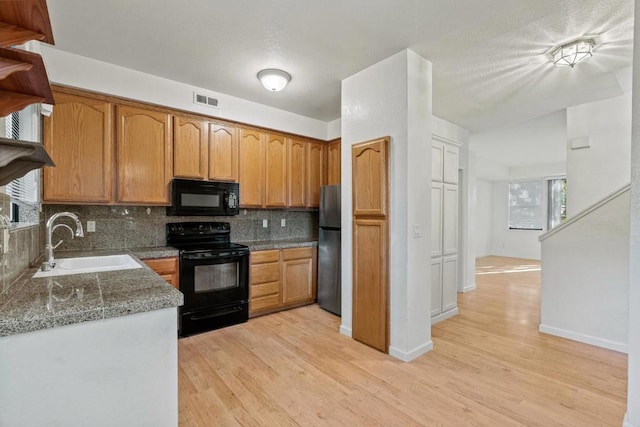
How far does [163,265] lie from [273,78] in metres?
2.15

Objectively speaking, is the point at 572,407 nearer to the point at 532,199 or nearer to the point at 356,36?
the point at 356,36

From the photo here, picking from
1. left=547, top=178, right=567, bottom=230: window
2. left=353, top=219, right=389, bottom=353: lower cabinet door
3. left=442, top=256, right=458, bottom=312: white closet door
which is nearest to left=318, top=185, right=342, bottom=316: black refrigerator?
left=353, top=219, right=389, bottom=353: lower cabinet door

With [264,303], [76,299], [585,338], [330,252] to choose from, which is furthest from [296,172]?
[585,338]

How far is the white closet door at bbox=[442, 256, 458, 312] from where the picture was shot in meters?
3.75

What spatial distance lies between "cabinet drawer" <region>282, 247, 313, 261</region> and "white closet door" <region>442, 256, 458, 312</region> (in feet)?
5.73

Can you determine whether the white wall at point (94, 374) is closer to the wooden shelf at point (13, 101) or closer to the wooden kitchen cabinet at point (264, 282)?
the wooden shelf at point (13, 101)

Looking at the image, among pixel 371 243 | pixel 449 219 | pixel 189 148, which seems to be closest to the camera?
pixel 371 243

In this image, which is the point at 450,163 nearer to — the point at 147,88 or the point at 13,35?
the point at 147,88

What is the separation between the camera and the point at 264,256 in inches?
145

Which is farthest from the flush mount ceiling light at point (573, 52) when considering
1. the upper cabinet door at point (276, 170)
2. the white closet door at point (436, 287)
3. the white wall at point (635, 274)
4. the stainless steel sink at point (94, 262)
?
the stainless steel sink at point (94, 262)

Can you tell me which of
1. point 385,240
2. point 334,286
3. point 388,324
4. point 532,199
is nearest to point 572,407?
point 388,324

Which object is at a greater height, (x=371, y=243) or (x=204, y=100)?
(x=204, y=100)

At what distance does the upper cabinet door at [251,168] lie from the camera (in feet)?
12.3

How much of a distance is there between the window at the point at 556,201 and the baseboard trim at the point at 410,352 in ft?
23.6
